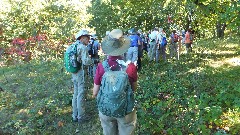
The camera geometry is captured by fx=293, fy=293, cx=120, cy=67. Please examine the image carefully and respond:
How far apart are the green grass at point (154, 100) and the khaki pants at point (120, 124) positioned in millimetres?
1429

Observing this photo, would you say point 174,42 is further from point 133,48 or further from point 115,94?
point 115,94

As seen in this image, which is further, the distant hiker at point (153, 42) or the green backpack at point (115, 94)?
the distant hiker at point (153, 42)

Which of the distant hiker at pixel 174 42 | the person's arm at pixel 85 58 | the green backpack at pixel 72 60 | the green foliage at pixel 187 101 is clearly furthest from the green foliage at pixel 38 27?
the person's arm at pixel 85 58

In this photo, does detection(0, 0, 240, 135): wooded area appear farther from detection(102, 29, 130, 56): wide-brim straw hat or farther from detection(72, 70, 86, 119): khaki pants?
detection(102, 29, 130, 56): wide-brim straw hat

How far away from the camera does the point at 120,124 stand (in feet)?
13.5

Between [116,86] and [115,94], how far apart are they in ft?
0.35

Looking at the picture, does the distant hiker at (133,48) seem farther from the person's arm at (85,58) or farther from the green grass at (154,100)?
the person's arm at (85,58)

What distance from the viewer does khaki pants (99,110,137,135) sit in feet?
13.3

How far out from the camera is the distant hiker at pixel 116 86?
3803 mm

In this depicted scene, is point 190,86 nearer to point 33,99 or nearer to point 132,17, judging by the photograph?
point 33,99

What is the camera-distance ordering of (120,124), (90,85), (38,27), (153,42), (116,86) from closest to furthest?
(116,86) → (120,124) → (90,85) → (153,42) → (38,27)

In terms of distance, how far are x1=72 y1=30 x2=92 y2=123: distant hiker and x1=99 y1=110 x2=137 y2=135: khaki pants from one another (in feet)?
7.83

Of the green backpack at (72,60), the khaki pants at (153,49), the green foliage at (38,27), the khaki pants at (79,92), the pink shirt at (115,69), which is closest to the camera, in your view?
the pink shirt at (115,69)

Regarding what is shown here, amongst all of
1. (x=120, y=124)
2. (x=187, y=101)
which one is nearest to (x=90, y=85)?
(x=187, y=101)
